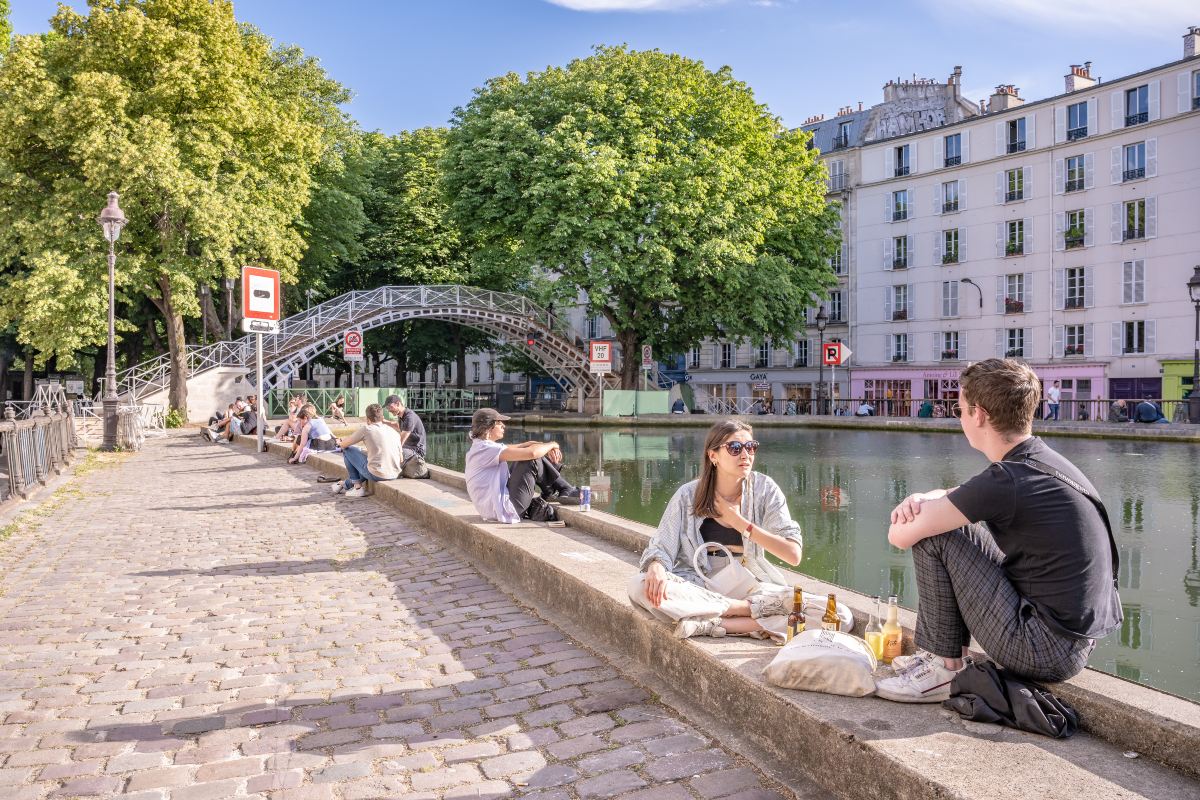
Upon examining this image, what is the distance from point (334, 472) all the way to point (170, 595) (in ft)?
25.8

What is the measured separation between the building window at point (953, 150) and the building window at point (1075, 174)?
5.93 m

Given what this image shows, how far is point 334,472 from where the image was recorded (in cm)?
1464

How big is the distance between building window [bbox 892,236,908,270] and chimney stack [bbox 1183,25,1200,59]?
48.8 ft

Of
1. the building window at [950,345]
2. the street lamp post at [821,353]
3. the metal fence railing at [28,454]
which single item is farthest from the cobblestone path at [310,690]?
the building window at [950,345]

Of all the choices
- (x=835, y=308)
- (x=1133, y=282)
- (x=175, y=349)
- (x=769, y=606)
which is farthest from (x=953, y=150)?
(x=769, y=606)

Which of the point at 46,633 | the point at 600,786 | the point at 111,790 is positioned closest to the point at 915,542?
the point at 600,786

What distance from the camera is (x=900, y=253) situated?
50.7 m

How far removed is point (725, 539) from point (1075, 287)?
44.2m

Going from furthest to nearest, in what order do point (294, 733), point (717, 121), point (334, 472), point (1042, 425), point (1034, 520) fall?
point (717, 121) → point (1042, 425) → point (334, 472) → point (294, 733) → point (1034, 520)

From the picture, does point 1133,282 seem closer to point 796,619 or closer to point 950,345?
point 950,345

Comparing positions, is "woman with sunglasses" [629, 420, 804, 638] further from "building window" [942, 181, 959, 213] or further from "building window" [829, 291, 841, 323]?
"building window" [829, 291, 841, 323]

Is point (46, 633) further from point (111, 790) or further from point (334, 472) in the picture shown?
point (334, 472)

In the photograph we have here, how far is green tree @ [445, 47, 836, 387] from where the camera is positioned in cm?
3278

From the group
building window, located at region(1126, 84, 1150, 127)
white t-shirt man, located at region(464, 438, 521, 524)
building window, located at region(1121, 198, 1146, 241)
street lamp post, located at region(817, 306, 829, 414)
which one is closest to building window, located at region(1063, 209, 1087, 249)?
building window, located at region(1121, 198, 1146, 241)
